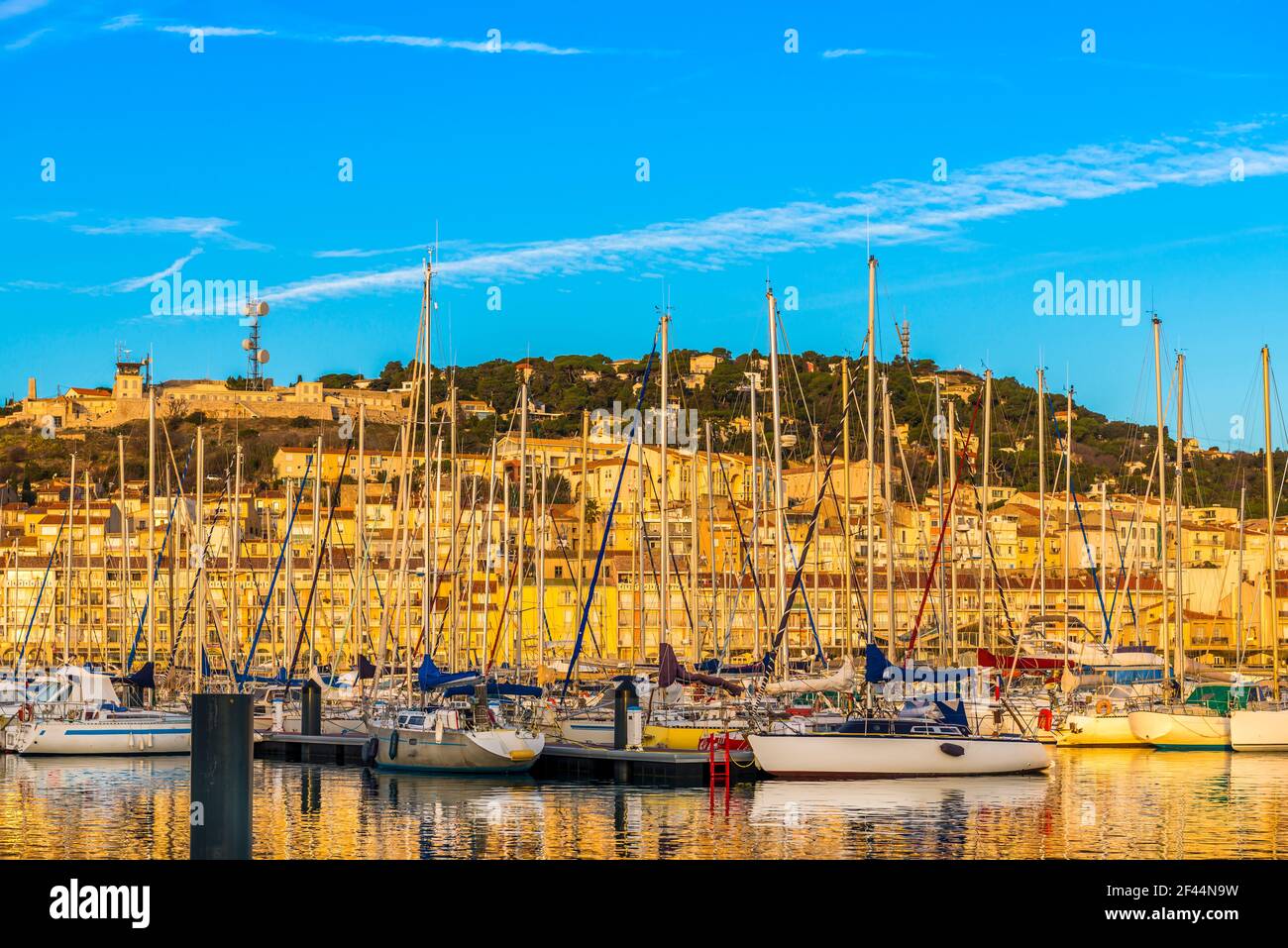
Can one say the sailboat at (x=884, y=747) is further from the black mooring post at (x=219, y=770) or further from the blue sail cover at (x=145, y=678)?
the black mooring post at (x=219, y=770)

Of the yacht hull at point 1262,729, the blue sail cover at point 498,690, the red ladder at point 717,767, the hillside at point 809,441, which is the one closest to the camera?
the red ladder at point 717,767

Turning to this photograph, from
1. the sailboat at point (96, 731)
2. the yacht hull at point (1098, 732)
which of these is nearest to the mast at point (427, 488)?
the sailboat at point (96, 731)

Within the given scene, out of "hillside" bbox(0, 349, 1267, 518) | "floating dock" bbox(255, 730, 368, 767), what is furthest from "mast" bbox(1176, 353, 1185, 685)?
"hillside" bbox(0, 349, 1267, 518)

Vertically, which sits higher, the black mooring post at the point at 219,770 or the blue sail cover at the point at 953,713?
the black mooring post at the point at 219,770

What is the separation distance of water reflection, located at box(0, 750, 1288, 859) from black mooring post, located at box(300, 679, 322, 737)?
436 centimetres

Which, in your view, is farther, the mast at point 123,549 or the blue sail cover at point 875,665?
the mast at point 123,549

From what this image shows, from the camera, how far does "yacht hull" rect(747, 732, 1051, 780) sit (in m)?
31.6

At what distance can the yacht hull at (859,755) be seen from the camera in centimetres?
3161

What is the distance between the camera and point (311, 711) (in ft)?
135

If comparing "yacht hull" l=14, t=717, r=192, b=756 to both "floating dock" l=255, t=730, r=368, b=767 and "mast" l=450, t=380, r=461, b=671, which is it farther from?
"mast" l=450, t=380, r=461, b=671

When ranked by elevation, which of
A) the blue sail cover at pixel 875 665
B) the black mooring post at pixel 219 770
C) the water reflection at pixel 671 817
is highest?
the black mooring post at pixel 219 770

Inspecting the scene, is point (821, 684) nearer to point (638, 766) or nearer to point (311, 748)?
point (638, 766)

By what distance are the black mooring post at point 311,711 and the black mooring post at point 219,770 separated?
99.1ft
